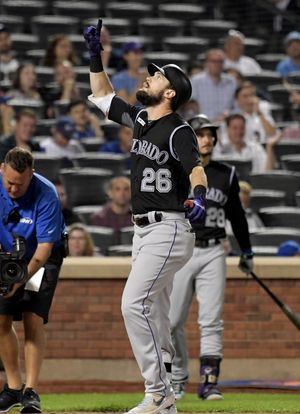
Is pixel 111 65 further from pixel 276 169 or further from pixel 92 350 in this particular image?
pixel 92 350

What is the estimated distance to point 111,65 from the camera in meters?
17.5

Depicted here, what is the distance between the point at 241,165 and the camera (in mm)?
14664

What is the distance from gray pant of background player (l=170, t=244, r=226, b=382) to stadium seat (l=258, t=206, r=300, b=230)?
3.90 metres

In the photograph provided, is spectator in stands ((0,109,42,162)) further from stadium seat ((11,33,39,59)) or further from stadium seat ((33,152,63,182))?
stadium seat ((11,33,39,59))

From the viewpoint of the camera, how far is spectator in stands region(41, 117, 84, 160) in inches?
579

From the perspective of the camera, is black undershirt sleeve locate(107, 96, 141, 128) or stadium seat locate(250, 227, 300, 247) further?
stadium seat locate(250, 227, 300, 247)

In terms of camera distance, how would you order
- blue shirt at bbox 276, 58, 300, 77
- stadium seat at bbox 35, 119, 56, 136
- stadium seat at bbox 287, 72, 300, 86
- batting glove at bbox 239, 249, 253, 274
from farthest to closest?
blue shirt at bbox 276, 58, 300, 77, stadium seat at bbox 287, 72, 300, 86, stadium seat at bbox 35, 119, 56, 136, batting glove at bbox 239, 249, 253, 274

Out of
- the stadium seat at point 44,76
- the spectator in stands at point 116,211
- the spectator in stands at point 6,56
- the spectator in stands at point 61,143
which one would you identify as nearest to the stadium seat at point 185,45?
the stadium seat at point 44,76

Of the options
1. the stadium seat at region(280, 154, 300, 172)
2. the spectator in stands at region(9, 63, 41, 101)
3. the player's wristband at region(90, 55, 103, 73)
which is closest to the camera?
the player's wristband at region(90, 55, 103, 73)

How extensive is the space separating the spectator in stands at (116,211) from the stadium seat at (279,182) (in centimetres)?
166

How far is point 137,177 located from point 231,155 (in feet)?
23.5

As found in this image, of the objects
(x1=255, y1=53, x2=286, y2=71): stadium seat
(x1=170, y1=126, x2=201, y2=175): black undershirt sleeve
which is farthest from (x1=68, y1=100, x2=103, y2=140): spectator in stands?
(x1=170, y1=126, x2=201, y2=175): black undershirt sleeve

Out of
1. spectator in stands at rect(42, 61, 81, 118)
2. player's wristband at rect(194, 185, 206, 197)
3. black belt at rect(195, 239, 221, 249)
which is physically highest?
player's wristband at rect(194, 185, 206, 197)

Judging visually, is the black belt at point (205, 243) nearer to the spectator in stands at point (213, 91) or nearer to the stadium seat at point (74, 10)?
the spectator in stands at point (213, 91)
